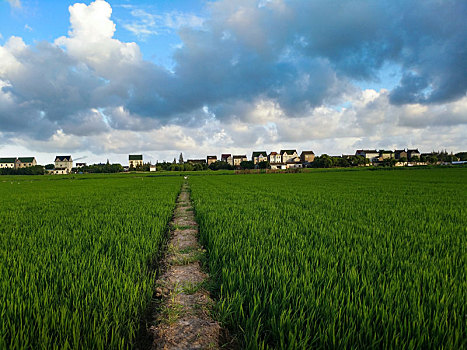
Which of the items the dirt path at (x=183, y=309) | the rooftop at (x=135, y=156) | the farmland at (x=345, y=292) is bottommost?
the dirt path at (x=183, y=309)

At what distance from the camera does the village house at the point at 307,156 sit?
509 feet

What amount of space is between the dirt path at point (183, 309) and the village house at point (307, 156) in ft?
518

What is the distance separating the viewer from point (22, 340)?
6.22ft

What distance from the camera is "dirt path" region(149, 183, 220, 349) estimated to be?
2.23 m

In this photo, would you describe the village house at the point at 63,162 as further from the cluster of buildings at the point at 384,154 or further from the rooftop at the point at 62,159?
the cluster of buildings at the point at 384,154

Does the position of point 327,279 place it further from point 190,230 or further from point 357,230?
point 190,230

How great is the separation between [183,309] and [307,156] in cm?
16077

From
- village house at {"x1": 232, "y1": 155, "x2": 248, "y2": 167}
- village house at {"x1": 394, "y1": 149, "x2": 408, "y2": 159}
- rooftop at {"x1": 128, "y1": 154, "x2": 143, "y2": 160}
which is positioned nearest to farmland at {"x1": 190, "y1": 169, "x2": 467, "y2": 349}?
village house at {"x1": 232, "y1": 155, "x2": 248, "y2": 167}

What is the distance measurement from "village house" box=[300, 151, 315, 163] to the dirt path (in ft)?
518

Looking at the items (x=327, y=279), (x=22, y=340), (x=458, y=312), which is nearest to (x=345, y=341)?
(x=327, y=279)

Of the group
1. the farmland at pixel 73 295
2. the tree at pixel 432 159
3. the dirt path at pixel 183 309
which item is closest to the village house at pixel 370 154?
the tree at pixel 432 159

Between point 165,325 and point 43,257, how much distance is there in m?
2.81

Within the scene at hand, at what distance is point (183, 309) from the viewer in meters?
2.75

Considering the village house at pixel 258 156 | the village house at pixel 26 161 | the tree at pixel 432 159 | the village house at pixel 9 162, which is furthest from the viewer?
the village house at pixel 258 156
